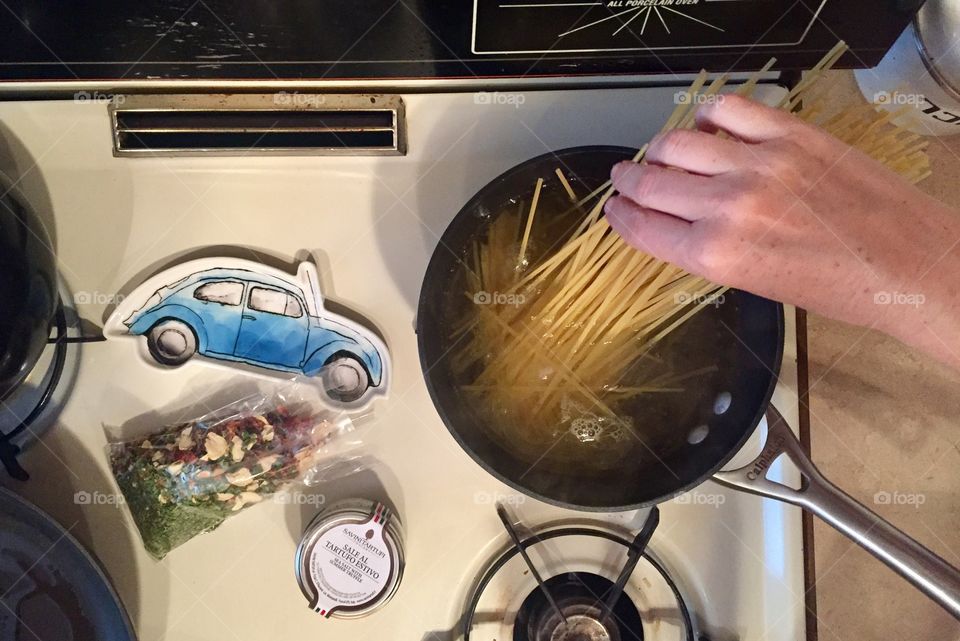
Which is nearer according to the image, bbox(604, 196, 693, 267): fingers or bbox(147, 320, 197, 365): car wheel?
bbox(604, 196, 693, 267): fingers

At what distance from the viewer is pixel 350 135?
2.58ft

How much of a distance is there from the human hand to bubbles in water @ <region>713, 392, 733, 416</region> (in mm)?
153

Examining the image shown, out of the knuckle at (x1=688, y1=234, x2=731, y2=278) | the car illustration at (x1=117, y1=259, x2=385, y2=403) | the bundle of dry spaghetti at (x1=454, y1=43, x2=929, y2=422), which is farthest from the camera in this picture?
the car illustration at (x1=117, y1=259, x2=385, y2=403)

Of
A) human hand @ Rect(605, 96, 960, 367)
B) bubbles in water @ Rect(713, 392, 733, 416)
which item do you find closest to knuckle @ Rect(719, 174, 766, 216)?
human hand @ Rect(605, 96, 960, 367)

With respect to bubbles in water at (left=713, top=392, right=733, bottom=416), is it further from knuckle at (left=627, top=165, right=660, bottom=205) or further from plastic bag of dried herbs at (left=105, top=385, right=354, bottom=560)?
plastic bag of dried herbs at (left=105, top=385, right=354, bottom=560)

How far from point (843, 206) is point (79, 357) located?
80cm

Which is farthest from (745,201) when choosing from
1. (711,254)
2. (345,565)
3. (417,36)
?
(345,565)

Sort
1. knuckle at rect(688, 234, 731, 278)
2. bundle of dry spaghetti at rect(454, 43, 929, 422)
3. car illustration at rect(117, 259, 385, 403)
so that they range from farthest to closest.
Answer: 1. car illustration at rect(117, 259, 385, 403)
2. bundle of dry spaghetti at rect(454, 43, 929, 422)
3. knuckle at rect(688, 234, 731, 278)

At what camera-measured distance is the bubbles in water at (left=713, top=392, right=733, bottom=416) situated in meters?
0.71

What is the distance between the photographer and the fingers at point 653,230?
0.58m

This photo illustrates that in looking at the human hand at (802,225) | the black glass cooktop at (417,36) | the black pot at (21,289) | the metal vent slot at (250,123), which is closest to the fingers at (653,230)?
the human hand at (802,225)

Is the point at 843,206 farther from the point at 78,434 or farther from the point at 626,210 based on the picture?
the point at 78,434

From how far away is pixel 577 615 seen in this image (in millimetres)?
768

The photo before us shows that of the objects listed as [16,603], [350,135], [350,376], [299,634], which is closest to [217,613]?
Result: [299,634]
